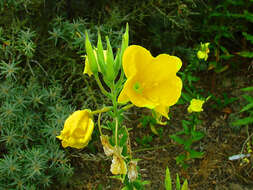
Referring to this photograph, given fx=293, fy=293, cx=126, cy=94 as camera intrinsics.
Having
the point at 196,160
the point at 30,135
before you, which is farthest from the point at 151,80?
the point at 196,160

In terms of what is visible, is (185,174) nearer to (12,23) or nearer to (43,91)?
(43,91)

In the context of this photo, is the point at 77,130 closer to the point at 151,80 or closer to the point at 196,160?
the point at 151,80

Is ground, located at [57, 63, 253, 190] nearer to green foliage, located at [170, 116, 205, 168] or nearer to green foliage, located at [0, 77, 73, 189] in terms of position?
green foliage, located at [170, 116, 205, 168]

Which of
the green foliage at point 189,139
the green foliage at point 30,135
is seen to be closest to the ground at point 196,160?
the green foliage at point 189,139

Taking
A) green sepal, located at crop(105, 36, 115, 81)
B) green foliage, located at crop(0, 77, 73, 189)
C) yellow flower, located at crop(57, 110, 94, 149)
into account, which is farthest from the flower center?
green foliage, located at crop(0, 77, 73, 189)

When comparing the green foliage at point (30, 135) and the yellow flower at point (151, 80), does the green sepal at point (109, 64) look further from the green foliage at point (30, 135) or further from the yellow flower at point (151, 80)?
the green foliage at point (30, 135)
